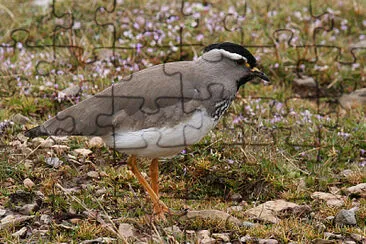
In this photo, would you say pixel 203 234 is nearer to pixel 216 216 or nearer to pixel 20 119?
pixel 216 216

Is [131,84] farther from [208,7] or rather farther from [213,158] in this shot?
[208,7]

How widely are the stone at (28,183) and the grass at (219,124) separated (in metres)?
0.06

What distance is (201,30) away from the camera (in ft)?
34.4

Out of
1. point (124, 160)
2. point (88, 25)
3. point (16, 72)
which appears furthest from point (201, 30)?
point (124, 160)

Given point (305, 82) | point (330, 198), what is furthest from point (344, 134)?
point (305, 82)

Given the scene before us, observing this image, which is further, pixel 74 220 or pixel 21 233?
pixel 74 220

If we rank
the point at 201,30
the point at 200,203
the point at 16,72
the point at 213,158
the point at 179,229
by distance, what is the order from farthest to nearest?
1. the point at 201,30
2. the point at 16,72
3. the point at 213,158
4. the point at 200,203
5. the point at 179,229

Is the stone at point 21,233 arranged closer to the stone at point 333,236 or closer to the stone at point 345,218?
the stone at point 333,236

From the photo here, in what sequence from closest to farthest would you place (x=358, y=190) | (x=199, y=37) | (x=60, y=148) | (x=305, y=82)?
(x=358, y=190), (x=60, y=148), (x=305, y=82), (x=199, y=37)

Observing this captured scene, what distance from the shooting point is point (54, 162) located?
7375 millimetres

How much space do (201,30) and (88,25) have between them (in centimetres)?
163

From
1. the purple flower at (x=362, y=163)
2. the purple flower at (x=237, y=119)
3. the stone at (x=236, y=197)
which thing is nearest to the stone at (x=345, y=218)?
the stone at (x=236, y=197)

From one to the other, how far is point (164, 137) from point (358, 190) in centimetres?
227
